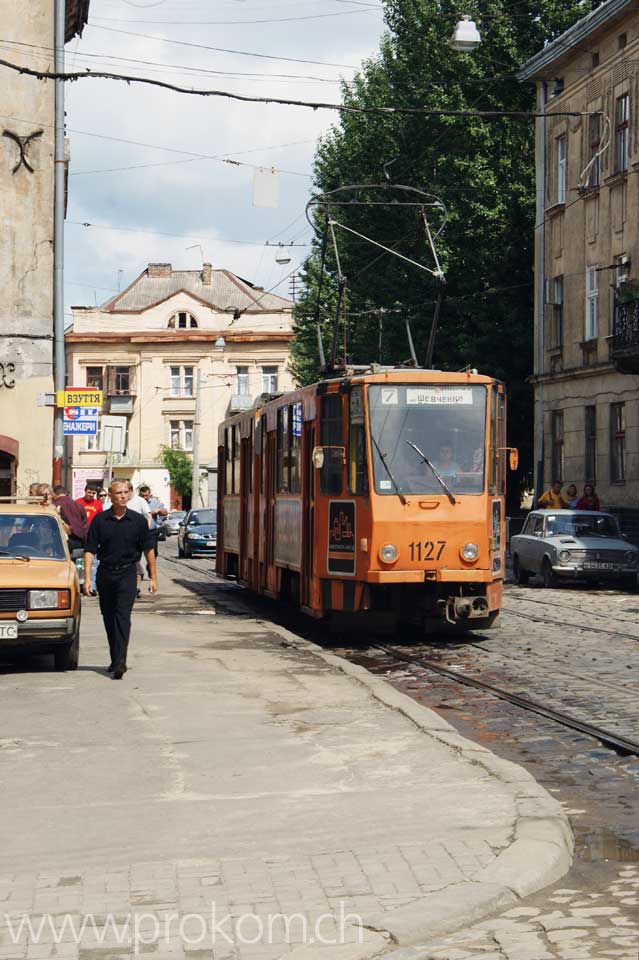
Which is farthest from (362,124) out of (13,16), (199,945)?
(199,945)

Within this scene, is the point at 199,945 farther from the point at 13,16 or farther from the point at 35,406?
the point at 13,16

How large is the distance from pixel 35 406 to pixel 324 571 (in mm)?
13517

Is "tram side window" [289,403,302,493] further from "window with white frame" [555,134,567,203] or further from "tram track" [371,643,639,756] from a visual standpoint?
"window with white frame" [555,134,567,203]

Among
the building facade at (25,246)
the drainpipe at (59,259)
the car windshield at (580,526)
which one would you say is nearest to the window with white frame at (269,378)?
the building facade at (25,246)

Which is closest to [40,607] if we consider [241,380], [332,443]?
[332,443]

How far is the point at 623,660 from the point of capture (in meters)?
15.8

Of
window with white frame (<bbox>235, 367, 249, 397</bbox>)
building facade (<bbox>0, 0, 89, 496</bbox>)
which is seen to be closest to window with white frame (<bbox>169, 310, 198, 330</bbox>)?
window with white frame (<bbox>235, 367, 249, 397</bbox>)

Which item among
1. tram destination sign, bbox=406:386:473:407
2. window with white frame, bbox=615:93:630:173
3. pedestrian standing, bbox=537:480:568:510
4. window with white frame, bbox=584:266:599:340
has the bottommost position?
pedestrian standing, bbox=537:480:568:510

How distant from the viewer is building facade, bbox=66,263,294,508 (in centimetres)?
8881

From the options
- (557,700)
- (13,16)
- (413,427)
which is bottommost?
(557,700)

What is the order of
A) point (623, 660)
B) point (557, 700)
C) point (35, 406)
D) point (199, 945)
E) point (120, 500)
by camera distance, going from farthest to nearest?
point (35, 406)
point (623, 660)
point (120, 500)
point (557, 700)
point (199, 945)

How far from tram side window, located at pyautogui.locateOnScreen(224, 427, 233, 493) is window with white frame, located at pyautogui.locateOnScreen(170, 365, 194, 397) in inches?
2492

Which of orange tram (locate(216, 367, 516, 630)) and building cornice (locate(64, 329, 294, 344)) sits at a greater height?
building cornice (locate(64, 329, 294, 344))
